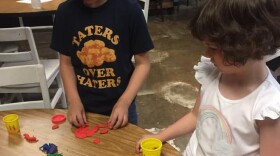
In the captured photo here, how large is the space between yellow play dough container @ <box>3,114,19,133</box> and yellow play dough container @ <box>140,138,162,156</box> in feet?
1.65

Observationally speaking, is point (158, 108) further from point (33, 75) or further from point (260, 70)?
point (260, 70)

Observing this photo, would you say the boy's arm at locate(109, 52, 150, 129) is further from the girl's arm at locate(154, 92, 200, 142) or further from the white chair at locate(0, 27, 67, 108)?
the white chair at locate(0, 27, 67, 108)

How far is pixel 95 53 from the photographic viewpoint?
144cm

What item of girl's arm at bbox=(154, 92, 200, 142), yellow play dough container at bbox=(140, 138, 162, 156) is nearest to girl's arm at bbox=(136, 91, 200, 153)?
girl's arm at bbox=(154, 92, 200, 142)

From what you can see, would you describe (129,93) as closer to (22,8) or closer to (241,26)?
(241,26)

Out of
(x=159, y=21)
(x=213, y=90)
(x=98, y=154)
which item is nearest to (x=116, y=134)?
(x=98, y=154)

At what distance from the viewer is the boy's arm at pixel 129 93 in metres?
1.22

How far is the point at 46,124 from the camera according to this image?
1248 millimetres

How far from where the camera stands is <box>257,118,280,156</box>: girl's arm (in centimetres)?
88

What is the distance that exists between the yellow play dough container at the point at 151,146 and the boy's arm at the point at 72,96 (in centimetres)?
31

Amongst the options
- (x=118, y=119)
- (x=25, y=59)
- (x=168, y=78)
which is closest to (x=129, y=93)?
(x=118, y=119)

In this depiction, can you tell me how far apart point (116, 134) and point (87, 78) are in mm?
431

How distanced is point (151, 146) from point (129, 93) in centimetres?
42

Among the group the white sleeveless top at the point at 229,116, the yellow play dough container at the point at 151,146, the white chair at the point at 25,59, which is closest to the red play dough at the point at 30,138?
the yellow play dough container at the point at 151,146
